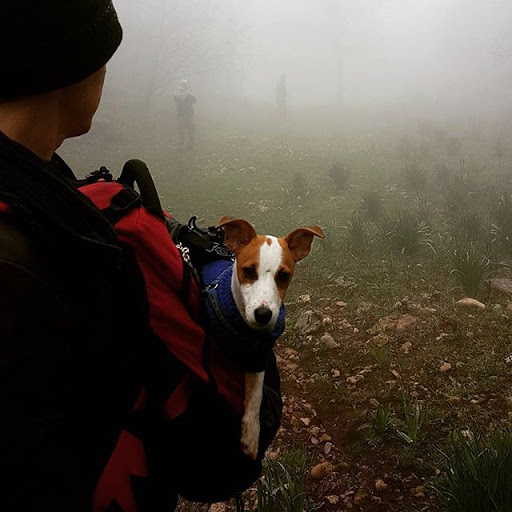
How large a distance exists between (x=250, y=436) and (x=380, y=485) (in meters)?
1.34

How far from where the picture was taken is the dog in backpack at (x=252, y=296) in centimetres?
158

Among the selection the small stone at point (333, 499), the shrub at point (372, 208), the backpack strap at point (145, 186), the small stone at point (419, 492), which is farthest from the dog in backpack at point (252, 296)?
the shrub at point (372, 208)

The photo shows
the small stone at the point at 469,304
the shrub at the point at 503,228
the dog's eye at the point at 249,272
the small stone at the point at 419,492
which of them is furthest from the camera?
the shrub at the point at 503,228

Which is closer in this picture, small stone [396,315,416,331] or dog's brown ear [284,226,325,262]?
dog's brown ear [284,226,325,262]

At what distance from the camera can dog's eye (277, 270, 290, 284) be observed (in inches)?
78.3

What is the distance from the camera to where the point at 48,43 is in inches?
30.9

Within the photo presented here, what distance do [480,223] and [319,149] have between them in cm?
1023

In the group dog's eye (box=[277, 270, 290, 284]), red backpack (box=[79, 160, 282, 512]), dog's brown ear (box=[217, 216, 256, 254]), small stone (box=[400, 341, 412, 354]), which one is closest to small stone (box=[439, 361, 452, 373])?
small stone (box=[400, 341, 412, 354])

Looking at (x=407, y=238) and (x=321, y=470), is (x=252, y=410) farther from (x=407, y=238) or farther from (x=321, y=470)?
(x=407, y=238)

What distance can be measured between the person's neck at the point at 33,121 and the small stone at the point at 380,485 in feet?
8.29

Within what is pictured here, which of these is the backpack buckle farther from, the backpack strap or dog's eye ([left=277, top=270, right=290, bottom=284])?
dog's eye ([left=277, top=270, right=290, bottom=284])

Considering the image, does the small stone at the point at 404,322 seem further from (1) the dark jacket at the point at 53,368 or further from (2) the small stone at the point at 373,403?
(1) the dark jacket at the point at 53,368

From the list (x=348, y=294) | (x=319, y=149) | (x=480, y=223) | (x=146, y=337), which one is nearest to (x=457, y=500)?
(x=146, y=337)

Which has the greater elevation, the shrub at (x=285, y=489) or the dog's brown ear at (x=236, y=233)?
the dog's brown ear at (x=236, y=233)
